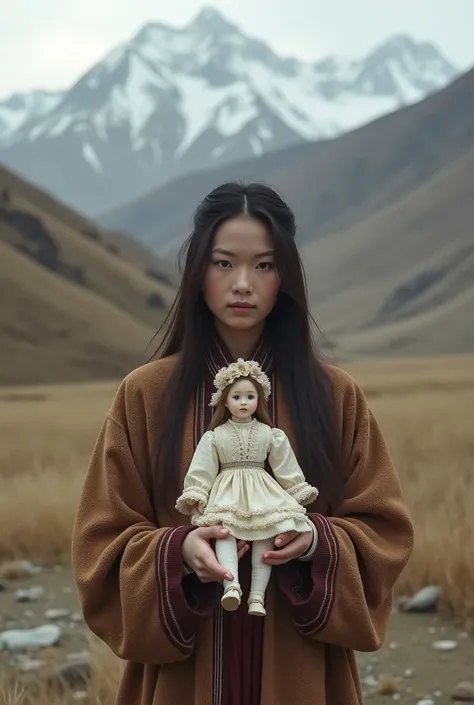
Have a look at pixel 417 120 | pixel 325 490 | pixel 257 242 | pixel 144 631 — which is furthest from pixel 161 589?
pixel 417 120

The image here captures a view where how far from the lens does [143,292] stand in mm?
60625

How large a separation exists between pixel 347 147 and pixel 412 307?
71913 millimetres

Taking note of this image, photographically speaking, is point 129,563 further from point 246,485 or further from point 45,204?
point 45,204

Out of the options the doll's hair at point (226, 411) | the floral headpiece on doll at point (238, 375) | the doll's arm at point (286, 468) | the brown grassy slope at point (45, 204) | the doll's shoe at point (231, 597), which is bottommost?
the doll's shoe at point (231, 597)

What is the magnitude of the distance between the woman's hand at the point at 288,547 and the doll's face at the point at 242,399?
30cm

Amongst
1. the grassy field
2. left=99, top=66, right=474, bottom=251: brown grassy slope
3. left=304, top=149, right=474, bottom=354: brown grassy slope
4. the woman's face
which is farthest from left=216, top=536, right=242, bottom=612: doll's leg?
left=99, top=66, right=474, bottom=251: brown grassy slope

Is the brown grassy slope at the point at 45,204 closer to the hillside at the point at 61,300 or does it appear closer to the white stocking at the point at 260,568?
the hillside at the point at 61,300

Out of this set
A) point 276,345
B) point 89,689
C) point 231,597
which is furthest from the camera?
point 89,689

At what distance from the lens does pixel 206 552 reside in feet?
7.22

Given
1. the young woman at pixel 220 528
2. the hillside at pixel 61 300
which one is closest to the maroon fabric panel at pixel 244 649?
the young woman at pixel 220 528

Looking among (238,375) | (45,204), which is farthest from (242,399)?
(45,204)

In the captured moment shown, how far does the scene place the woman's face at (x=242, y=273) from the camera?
8.24 ft

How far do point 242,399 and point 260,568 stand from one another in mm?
390

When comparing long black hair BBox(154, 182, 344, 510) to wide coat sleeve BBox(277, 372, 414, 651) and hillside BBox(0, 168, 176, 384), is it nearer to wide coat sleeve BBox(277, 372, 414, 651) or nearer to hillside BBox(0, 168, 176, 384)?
wide coat sleeve BBox(277, 372, 414, 651)
